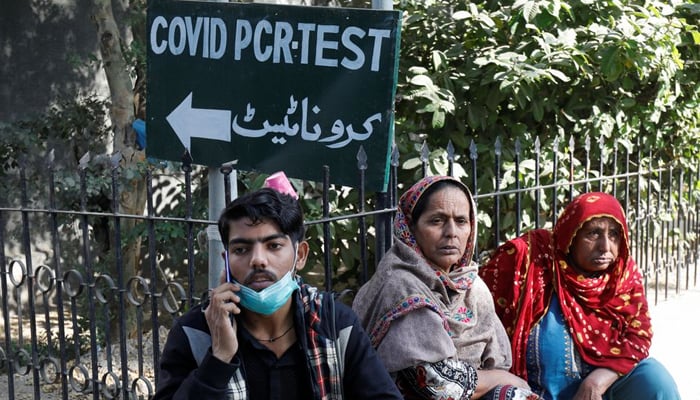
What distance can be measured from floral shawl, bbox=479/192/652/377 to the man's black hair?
3.94ft

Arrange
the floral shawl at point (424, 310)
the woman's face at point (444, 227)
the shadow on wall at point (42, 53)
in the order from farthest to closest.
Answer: the shadow on wall at point (42, 53) < the woman's face at point (444, 227) < the floral shawl at point (424, 310)

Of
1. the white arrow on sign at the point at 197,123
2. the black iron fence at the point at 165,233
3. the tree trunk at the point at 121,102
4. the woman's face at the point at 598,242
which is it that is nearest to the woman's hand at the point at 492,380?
the woman's face at the point at 598,242

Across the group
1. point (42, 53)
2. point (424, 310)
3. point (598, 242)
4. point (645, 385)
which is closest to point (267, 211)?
point (424, 310)

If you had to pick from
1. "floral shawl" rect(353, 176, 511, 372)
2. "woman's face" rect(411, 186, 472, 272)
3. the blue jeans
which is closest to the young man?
"floral shawl" rect(353, 176, 511, 372)

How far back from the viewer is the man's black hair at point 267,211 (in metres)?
2.46

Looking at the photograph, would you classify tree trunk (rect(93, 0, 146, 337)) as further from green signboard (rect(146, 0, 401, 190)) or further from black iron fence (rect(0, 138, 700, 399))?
green signboard (rect(146, 0, 401, 190))

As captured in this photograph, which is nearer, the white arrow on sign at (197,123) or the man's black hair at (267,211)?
the man's black hair at (267,211)

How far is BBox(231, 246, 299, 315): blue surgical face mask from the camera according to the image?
2.38 m

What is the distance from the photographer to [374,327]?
2.92 m

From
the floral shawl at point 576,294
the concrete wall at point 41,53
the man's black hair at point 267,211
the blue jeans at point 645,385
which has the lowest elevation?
the blue jeans at point 645,385

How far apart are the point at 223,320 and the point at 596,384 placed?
5.37 feet

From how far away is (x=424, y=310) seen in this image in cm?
290

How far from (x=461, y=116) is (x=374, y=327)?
111 inches

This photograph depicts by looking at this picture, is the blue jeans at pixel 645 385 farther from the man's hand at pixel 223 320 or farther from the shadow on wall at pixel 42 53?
the shadow on wall at pixel 42 53
